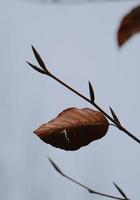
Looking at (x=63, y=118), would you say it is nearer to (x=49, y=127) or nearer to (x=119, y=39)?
(x=49, y=127)

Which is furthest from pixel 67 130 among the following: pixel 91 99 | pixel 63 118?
pixel 91 99

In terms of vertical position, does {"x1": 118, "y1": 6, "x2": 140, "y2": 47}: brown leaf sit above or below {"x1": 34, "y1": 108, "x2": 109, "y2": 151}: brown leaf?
above

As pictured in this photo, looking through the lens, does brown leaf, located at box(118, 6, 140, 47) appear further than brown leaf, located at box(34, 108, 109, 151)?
No

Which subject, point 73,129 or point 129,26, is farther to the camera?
point 73,129

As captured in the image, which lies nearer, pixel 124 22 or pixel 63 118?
pixel 124 22
